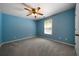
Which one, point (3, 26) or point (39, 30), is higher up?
point (3, 26)

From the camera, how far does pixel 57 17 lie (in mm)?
5035

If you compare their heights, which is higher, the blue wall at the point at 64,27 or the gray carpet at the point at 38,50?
the blue wall at the point at 64,27

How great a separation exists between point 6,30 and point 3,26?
13.1 inches

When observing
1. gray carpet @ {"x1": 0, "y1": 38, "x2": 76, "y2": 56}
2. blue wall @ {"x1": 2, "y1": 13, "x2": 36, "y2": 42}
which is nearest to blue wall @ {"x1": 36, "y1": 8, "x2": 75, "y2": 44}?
gray carpet @ {"x1": 0, "y1": 38, "x2": 76, "y2": 56}

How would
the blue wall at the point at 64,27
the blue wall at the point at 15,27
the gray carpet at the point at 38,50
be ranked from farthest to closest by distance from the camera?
the blue wall at the point at 15,27
the blue wall at the point at 64,27
the gray carpet at the point at 38,50

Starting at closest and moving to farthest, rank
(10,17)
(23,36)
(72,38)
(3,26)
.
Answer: (72,38)
(3,26)
(10,17)
(23,36)

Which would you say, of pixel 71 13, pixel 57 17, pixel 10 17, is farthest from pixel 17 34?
pixel 71 13

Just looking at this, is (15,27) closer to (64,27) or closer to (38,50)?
(38,50)

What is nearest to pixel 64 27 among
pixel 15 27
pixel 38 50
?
pixel 38 50

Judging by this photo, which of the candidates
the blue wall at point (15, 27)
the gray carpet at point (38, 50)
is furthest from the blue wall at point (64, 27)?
the blue wall at point (15, 27)

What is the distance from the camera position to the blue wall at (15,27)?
4391mm

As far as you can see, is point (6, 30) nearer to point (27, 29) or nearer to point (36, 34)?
point (27, 29)

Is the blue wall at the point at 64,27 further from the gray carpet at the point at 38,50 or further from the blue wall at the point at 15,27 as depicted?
the blue wall at the point at 15,27

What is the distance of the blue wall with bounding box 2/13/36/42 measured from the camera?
14.4ft
